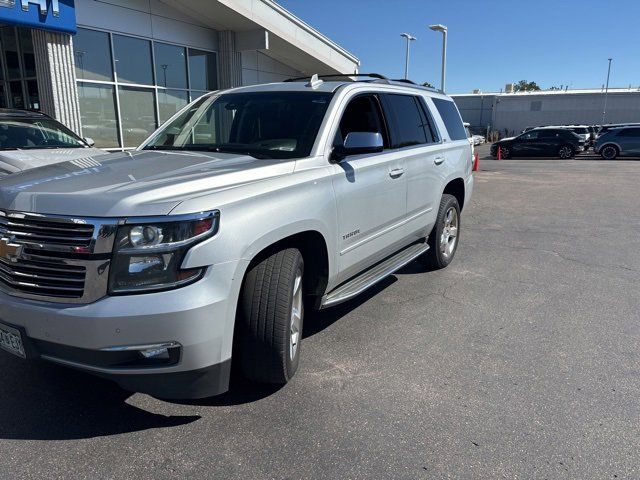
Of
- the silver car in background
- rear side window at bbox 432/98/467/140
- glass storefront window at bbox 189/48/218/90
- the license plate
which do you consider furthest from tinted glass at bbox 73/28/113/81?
the license plate

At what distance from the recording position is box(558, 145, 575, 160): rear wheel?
2730 centimetres

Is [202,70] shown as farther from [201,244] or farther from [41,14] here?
[201,244]

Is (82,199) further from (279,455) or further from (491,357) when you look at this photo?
(491,357)

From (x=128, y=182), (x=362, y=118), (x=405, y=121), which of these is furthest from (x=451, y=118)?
(x=128, y=182)

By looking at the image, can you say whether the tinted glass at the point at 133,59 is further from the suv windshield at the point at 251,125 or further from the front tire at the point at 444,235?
the front tire at the point at 444,235

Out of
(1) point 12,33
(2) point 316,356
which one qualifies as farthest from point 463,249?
(1) point 12,33

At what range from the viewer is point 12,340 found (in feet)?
9.09

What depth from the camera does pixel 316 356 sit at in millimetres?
3881

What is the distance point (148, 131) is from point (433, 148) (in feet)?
34.9

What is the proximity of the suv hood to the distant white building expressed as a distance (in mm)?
54900

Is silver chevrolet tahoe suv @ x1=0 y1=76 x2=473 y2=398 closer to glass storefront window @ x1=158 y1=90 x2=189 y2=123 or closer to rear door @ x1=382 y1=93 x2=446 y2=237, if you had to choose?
rear door @ x1=382 y1=93 x2=446 y2=237

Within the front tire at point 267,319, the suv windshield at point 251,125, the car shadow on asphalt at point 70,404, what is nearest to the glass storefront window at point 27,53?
the suv windshield at point 251,125

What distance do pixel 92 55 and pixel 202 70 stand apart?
416 centimetres

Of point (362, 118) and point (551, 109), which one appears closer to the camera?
point (362, 118)
